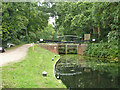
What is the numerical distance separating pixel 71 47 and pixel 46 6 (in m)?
8.50

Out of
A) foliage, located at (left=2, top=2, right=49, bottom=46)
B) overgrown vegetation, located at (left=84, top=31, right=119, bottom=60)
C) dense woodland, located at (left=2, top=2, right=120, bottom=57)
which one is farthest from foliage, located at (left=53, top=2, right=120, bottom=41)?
foliage, located at (left=2, top=2, right=49, bottom=46)

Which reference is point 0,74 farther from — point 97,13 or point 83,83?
point 97,13

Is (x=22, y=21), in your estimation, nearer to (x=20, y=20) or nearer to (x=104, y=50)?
(x=20, y=20)

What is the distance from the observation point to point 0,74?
679 cm

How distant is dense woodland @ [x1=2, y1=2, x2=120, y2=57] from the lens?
47.7 ft

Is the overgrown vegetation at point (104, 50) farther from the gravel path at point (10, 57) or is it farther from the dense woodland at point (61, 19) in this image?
the gravel path at point (10, 57)

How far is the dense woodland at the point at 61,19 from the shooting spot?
573 inches

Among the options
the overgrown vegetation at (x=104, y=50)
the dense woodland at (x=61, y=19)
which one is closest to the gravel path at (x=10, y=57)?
the dense woodland at (x=61, y=19)

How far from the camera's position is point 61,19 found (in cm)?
2886

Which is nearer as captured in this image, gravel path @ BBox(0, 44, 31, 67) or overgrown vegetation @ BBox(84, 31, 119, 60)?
gravel path @ BBox(0, 44, 31, 67)

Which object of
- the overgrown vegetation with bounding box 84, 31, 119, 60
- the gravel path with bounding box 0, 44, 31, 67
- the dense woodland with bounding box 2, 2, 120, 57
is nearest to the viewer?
the gravel path with bounding box 0, 44, 31, 67

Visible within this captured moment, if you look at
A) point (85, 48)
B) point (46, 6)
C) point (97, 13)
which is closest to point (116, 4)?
point (97, 13)

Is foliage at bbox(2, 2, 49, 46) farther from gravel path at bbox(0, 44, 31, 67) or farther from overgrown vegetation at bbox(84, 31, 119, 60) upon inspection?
overgrown vegetation at bbox(84, 31, 119, 60)

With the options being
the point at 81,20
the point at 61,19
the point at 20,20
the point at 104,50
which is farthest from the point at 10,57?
the point at 61,19
